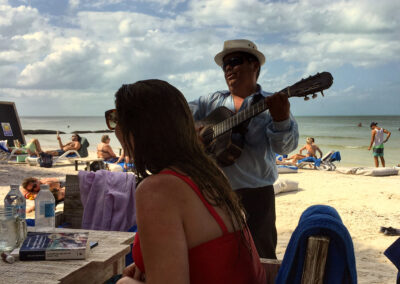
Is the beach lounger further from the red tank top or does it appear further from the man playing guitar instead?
the red tank top

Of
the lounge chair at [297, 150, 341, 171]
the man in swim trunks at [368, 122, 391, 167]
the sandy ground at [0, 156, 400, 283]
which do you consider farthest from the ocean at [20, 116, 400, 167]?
the sandy ground at [0, 156, 400, 283]

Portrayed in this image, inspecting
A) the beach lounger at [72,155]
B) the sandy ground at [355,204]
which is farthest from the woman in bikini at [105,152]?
the beach lounger at [72,155]

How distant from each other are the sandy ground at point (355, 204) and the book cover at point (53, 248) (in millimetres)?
2851

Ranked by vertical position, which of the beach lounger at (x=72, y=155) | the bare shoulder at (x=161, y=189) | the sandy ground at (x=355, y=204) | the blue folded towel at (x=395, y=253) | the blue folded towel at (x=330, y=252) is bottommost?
the sandy ground at (x=355, y=204)

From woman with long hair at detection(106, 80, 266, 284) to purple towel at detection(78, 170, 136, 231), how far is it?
A: 66.6 inches

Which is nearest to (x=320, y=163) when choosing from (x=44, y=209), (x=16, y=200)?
(x=44, y=209)

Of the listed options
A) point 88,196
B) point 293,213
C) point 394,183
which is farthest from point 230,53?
point 394,183

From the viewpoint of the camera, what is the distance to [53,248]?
6.16ft

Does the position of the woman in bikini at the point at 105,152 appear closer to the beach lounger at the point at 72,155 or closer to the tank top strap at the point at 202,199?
the beach lounger at the point at 72,155

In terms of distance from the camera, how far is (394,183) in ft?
31.6

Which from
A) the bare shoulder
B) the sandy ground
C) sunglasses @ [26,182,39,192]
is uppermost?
the bare shoulder

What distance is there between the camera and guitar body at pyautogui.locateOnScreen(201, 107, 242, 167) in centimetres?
278

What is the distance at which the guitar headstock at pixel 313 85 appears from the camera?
104 inches

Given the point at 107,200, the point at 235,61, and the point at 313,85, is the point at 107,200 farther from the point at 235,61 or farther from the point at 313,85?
the point at 313,85
